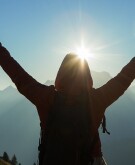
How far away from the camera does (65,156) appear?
321 centimetres

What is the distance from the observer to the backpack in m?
3.23

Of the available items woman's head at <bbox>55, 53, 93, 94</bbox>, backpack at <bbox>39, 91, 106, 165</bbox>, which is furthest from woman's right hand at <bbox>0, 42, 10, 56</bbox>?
backpack at <bbox>39, 91, 106, 165</bbox>

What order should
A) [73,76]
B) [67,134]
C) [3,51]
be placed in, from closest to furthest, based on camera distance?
[67,134]
[73,76]
[3,51]

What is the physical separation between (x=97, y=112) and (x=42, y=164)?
905 millimetres

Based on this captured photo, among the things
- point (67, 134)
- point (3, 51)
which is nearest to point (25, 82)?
point (3, 51)

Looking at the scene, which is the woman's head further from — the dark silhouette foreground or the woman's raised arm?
the woman's raised arm

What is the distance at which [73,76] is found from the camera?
346 cm

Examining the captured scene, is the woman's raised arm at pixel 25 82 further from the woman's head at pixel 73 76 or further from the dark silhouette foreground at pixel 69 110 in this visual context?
the woman's head at pixel 73 76

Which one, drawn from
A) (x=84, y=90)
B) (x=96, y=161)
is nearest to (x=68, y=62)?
(x=84, y=90)

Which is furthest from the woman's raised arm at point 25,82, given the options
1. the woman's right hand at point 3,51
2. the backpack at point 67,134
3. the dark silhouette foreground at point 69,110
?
the backpack at point 67,134

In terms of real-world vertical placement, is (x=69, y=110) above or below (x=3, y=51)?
below

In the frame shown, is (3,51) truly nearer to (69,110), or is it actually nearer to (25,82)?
(25,82)

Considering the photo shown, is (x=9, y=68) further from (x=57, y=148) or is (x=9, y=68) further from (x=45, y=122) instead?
(x=57, y=148)

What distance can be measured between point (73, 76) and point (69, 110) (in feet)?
1.18
